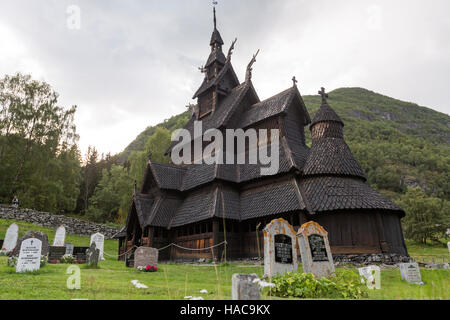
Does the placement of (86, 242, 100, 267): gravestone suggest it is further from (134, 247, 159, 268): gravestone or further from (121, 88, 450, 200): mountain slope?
(121, 88, 450, 200): mountain slope

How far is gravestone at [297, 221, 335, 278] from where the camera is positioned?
9.32m

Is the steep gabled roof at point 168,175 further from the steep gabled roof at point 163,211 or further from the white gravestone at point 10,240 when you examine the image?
the white gravestone at point 10,240

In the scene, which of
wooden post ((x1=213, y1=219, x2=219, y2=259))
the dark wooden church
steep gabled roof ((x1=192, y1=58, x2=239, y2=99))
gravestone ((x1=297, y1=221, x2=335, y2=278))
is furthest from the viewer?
steep gabled roof ((x1=192, y1=58, x2=239, y2=99))

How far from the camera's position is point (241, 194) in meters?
19.3

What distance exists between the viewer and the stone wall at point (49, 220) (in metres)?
28.0

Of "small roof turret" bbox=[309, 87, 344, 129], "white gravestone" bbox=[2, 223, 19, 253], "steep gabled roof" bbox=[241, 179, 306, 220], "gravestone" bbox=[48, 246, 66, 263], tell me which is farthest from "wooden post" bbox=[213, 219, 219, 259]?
"white gravestone" bbox=[2, 223, 19, 253]

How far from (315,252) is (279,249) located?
121 cm

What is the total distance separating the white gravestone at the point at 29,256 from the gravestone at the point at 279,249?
8152 millimetres

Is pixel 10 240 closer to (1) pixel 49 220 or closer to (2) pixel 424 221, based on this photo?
(1) pixel 49 220

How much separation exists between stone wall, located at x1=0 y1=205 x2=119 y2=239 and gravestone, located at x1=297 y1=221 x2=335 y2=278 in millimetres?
28421

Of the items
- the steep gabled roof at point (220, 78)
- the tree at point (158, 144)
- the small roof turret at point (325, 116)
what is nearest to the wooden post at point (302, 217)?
the small roof turret at point (325, 116)

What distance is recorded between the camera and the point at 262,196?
696 inches
